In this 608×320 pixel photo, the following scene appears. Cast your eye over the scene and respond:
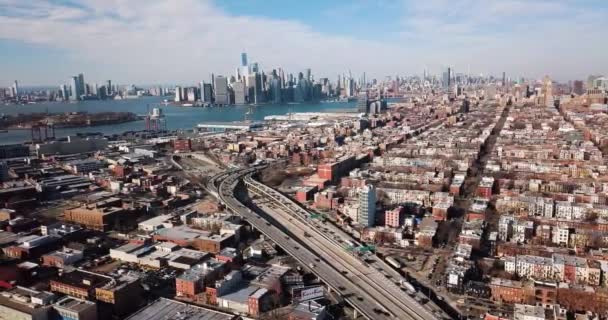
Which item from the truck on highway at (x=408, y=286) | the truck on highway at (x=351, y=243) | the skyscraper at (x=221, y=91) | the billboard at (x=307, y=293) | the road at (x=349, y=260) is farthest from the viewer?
the skyscraper at (x=221, y=91)

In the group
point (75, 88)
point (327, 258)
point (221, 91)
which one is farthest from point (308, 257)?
point (75, 88)

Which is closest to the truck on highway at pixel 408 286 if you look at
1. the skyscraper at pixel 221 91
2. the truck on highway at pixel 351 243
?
the truck on highway at pixel 351 243

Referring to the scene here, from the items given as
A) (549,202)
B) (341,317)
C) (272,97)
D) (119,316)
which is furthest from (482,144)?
(272,97)

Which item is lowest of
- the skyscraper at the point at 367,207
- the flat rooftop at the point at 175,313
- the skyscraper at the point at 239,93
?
the flat rooftop at the point at 175,313

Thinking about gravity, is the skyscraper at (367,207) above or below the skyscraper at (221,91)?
below

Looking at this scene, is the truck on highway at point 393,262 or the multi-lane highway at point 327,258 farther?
the truck on highway at point 393,262

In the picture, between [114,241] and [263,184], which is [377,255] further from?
[263,184]

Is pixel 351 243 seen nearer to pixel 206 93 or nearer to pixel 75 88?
pixel 206 93

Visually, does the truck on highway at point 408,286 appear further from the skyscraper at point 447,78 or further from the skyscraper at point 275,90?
the skyscraper at point 447,78
